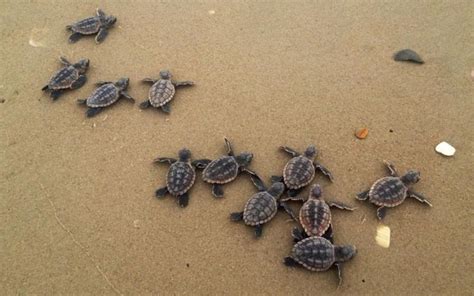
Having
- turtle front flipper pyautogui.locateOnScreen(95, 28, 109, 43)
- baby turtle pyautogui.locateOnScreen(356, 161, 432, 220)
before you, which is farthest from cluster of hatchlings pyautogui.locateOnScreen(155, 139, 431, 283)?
turtle front flipper pyautogui.locateOnScreen(95, 28, 109, 43)

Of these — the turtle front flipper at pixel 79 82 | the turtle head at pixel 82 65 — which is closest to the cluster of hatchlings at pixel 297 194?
the turtle front flipper at pixel 79 82

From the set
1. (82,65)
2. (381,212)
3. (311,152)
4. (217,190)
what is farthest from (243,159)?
(82,65)

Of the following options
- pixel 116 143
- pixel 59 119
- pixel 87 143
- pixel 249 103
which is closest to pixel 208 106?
pixel 249 103

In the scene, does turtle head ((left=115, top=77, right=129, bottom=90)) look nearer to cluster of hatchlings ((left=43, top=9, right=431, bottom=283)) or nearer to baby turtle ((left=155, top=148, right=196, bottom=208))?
cluster of hatchlings ((left=43, top=9, right=431, bottom=283))

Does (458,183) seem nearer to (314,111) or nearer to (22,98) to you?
(314,111)

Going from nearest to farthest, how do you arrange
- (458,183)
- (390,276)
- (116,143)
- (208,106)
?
1. (390,276)
2. (458,183)
3. (116,143)
4. (208,106)

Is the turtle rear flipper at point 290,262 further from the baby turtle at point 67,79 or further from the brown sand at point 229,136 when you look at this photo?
the baby turtle at point 67,79
